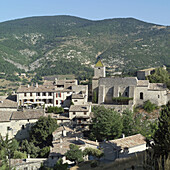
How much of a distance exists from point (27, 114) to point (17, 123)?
2.60m

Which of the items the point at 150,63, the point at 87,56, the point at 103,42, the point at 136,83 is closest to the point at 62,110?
the point at 136,83

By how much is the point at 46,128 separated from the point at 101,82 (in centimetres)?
1612

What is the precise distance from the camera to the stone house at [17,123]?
49.1 metres

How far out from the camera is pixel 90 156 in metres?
37.3

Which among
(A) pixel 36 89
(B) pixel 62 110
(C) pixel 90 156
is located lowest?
(C) pixel 90 156

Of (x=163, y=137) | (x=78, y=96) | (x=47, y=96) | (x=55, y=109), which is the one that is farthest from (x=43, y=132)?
(x=163, y=137)

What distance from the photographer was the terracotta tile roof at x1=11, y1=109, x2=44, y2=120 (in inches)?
1968

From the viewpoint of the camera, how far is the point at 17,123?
4966cm

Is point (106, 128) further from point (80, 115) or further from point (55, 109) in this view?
point (55, 109)

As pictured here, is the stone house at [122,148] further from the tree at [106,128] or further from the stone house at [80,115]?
the stone house at [80,115]

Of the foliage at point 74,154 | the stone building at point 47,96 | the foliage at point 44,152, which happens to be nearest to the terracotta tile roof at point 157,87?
the stone building at point 47,96

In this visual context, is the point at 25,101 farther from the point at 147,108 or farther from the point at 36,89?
the point at 147,108

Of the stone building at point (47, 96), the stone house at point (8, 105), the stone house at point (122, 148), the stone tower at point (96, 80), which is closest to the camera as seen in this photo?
the stone house at point (122, 148)

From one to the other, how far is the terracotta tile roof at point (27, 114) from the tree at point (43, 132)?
4.31 metres
